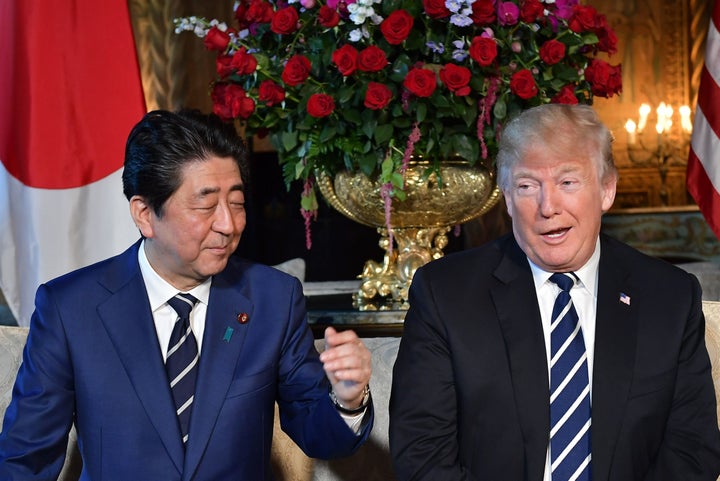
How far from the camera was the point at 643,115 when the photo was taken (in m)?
9.59

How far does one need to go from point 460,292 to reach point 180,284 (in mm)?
599

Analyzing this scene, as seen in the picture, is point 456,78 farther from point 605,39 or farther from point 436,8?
point 605,39

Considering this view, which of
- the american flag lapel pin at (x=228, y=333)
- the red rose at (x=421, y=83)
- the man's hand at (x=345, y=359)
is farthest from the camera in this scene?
the red rose at (x=421, y=83)

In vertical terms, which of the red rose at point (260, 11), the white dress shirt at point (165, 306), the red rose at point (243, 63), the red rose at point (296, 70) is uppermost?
the red rose at point (260, 11)

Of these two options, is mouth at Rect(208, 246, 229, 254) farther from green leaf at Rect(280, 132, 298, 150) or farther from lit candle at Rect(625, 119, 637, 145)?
lit candle at Rect(625, 119, 637, 145)

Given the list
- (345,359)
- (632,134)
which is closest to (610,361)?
(345,359)

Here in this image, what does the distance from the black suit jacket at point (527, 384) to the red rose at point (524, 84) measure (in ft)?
2.35

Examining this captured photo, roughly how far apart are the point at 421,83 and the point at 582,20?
535mm

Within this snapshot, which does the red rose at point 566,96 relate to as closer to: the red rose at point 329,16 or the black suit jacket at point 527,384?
the red rose at point 329,16

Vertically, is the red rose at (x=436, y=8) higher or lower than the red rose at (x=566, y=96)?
higher

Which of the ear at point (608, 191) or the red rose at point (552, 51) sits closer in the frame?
the ear at point (608, 191)

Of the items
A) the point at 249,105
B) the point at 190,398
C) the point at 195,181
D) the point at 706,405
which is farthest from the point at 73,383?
the point at 706,405

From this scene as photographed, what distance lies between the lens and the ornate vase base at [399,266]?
2.94m

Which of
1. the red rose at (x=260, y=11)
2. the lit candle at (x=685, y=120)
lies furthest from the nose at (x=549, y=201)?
the lit candle at (x=685, y=120)
